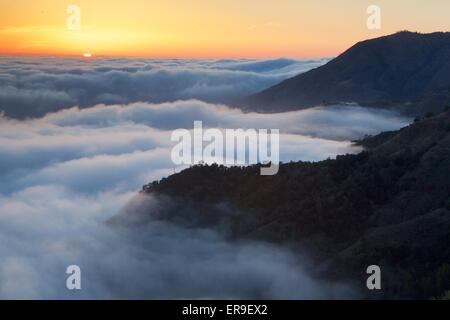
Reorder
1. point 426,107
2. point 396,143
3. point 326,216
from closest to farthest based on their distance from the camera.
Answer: point 326,216 → point 396,143 → point 426,107

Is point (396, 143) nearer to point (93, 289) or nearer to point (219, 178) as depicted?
point (219, 178)

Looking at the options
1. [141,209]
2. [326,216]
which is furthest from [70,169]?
[326,216]

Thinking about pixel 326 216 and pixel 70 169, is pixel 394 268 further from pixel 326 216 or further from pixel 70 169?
pixel 70 169

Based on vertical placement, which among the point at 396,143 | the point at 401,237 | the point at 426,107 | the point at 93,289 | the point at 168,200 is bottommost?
the point at 93,289

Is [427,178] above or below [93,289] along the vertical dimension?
above

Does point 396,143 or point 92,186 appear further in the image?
point 92,186

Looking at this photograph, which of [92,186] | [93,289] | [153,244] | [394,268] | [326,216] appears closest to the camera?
[394,268]
